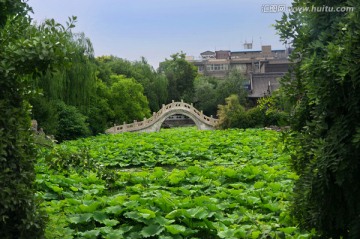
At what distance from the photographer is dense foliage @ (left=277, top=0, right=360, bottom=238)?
7.97ft

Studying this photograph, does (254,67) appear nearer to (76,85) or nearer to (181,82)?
(181,82)

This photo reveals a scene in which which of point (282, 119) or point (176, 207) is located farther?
point (176, 207)

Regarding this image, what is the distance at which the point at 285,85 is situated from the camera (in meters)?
3.41

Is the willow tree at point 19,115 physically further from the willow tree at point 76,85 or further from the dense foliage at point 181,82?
the dense foliage at point 181,82

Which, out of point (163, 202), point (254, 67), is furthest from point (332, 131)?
point (254, 67)

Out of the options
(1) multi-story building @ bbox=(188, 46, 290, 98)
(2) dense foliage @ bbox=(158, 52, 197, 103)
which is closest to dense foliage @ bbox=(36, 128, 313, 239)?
(1) multi-story building @ bbox=(188, 46, 290, 98)

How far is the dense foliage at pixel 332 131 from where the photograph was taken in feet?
7.97

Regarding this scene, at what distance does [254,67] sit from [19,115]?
51.1 meters

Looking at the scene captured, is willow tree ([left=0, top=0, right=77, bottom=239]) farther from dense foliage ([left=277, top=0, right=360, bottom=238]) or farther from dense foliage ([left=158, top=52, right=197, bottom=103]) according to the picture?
dense foliage ([left=158, top=52, right=197, bottom=103])

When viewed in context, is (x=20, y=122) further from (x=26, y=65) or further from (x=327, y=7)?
(x=327, y=7)

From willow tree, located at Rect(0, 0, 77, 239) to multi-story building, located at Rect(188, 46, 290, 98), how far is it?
1249 inches

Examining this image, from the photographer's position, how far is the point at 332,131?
102 inches

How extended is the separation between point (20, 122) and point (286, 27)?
76.9 inches

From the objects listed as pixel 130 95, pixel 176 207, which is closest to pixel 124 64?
pixel 130 95
